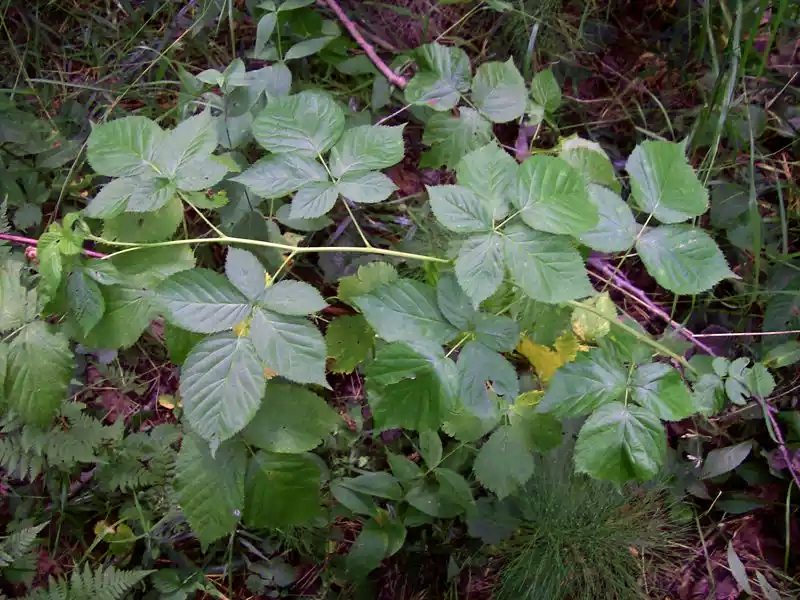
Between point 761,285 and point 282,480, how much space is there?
4.79 feet

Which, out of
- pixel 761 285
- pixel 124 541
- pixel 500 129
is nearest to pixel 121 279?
pixel 124 541

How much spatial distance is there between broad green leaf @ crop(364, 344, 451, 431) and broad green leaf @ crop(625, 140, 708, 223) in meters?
0.49

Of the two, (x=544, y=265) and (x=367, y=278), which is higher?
(x=544, y=265)

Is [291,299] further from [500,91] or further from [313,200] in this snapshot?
[500,91]

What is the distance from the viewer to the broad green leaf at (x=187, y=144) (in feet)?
3.57

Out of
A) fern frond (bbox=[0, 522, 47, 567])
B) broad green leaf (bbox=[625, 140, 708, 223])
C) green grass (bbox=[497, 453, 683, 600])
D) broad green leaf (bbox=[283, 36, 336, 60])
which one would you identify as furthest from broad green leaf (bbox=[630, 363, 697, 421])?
fern frond (bbox=[0, 522, 47, 567])

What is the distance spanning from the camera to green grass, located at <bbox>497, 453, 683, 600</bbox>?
148cm

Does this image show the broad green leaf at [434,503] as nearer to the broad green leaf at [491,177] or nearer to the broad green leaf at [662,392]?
the broad green leaf at [662,392]

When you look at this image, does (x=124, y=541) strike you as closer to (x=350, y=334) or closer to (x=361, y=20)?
(x=350, y=334)

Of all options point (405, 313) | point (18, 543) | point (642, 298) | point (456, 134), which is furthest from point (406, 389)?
point (18, 543)

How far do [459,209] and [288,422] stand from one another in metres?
0.54

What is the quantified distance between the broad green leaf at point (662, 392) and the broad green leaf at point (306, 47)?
4.02ft

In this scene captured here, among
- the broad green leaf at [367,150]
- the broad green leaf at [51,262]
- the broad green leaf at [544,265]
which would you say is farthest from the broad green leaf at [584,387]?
the broad green leaf at [51,262]

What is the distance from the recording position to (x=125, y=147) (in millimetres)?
1098
